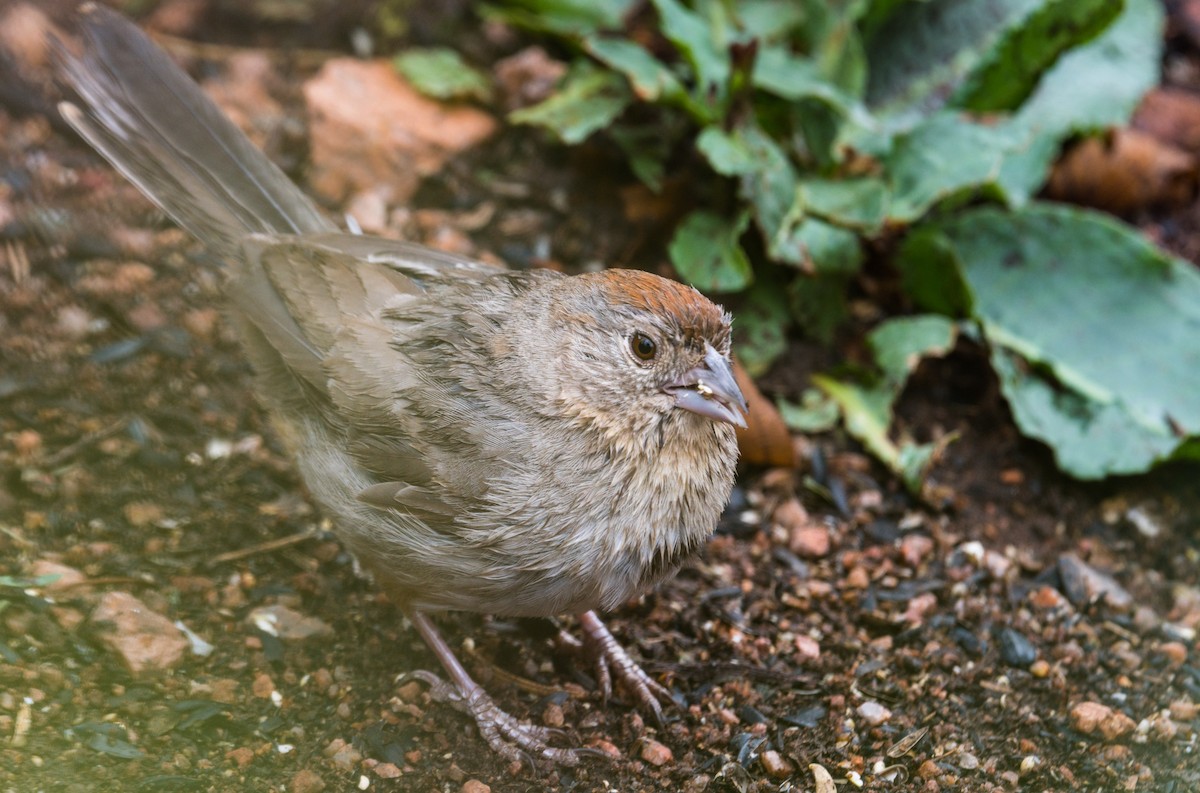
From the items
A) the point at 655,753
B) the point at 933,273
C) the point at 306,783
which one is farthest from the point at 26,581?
the point at 933,273

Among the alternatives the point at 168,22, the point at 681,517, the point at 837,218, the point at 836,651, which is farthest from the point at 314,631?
the point at 168,22

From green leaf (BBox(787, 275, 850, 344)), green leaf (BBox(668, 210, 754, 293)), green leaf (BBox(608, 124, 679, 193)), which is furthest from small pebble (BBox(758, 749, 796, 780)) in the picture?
green leaf (BBox(608, 124, 679, 193))

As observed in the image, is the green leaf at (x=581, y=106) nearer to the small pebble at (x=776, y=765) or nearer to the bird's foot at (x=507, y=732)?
the bird's foot at (x=507, y=732)

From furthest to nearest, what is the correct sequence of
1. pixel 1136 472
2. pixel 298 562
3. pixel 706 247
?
pixel 706 247
pixel 1136 472
pixel 298 562

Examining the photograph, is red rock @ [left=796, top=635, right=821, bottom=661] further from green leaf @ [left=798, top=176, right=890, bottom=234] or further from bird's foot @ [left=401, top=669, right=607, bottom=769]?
green leaf @ [left=798, top=176, right=890, bottom=234]

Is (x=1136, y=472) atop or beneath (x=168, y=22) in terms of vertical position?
beneath

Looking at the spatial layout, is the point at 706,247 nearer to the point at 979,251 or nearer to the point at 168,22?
the point at 979,251

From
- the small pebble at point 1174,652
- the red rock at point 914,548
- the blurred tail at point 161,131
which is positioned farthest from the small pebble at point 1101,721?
the blurred tail at point 161,131
